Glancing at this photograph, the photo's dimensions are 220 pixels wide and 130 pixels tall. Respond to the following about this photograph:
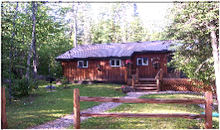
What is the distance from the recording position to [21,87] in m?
11.7

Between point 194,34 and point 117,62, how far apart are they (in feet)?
33.3

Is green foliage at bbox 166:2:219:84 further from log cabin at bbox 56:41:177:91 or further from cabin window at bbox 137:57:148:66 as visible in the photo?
cabin window at bbox 137:57:148:66

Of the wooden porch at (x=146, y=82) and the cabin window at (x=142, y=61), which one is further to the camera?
the cabin window at (x=142, y=61)

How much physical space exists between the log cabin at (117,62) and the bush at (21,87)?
27.0 feet

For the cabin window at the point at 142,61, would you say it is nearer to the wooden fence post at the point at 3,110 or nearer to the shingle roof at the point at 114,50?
the shingle roof at the point at 114,50

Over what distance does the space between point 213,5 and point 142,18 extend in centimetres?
3829

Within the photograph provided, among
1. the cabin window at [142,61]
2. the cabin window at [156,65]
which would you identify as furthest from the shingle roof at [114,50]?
the cabin window at [156,65]

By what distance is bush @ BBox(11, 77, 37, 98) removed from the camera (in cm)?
1142

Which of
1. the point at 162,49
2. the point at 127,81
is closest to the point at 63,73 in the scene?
the point at 127,81

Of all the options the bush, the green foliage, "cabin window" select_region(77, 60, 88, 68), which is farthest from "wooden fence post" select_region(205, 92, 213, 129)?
"cabin window" select_region(77, 60, 88, 68)

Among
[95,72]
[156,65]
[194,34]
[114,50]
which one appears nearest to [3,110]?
[194,34]

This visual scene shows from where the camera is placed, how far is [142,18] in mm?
45062

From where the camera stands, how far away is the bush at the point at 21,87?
449 inches

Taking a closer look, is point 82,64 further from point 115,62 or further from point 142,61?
point 142,61
